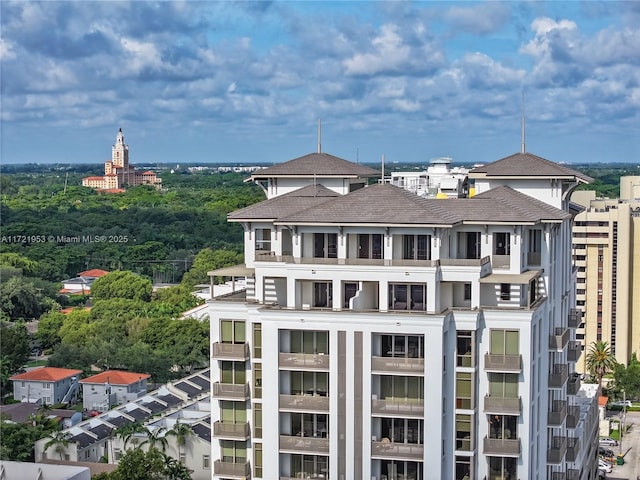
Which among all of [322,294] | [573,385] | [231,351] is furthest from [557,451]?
[231,351]

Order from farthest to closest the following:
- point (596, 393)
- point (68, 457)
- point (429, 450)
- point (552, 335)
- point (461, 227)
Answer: point (68, 457), point (596, 393), point (552, 335), point (461, 227), point (429, 450)

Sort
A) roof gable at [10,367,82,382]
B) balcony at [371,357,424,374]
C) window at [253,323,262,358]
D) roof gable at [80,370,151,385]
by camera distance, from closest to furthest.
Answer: balcony at [371,357,424,374], window at [253,323,262,358], roof gable at [80,370,151,385], roof gable at [10,367,82,382]

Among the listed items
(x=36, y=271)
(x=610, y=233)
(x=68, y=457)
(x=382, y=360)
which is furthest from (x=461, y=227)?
(x=36, y=271)

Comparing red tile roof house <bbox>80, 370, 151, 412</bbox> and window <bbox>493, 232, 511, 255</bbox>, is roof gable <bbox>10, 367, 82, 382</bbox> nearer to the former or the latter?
red tile roof house <bbox>80, 370, 151, 412</bbox>

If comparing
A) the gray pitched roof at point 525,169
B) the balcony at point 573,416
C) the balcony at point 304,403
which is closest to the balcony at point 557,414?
the balcony at point 573,416

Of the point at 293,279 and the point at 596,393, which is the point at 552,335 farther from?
the point at 596,393

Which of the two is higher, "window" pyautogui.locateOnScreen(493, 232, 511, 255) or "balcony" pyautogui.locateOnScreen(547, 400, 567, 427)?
"window" pyautogui.locateOnScreen(493, 232, 511, 255)

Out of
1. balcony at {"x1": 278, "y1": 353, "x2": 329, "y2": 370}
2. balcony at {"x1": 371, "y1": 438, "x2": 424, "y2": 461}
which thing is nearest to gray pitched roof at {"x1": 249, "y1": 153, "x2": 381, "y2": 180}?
balcony at {"x1": 278, "y1": 353, "x2": 329, "y2": 370}
